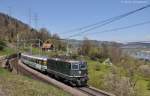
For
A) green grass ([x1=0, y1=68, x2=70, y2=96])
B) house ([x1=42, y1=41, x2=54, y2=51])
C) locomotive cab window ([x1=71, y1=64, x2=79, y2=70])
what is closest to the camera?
green grass ([x1=0, y1=68, x2=70, y2=96])

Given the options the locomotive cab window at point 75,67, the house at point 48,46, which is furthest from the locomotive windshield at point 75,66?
the house at point 48,46

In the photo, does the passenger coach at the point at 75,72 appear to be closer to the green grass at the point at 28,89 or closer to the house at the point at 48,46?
the green grass at the point at 28,89

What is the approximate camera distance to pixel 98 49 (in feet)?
484

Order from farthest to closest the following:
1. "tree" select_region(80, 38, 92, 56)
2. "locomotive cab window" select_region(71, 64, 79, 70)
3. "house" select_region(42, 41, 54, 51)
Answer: "tree" select_region(80, 38, 92, 56) < "house" select_region(42, 41, 54, 51) < "locomotive cab window" select_region(71, 64, 79, 70)

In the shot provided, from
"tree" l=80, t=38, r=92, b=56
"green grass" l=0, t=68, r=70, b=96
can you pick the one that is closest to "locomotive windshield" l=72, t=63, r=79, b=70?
"green grass" l=0, t=68, r=70, b=96

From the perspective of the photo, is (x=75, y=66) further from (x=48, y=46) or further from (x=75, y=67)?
(x=48, y=46)

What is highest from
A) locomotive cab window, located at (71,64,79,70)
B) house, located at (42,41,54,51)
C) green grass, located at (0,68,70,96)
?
house, located at (42,41,54,51)

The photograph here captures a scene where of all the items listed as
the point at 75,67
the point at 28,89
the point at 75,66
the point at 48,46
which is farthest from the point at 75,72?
the point at 48,46

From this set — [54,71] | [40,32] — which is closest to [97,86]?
[54,71]

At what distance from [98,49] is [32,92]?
124m

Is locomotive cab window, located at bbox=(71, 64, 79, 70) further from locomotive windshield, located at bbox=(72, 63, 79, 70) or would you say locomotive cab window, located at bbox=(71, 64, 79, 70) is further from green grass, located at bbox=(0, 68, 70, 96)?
green grass, located at bbox=(0, 68, 70, 96)

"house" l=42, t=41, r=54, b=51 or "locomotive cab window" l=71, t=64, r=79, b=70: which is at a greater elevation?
"house" l=42, t=41, r=54, b=51

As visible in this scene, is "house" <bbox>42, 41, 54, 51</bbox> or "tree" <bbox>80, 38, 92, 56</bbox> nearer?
"house" <bbox>42, 41, 54, 51</bbox>

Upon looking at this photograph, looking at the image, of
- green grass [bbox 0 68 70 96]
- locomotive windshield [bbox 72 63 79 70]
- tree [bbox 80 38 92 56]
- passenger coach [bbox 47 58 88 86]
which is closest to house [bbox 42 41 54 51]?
tree [bbox 80 38 92 56]
